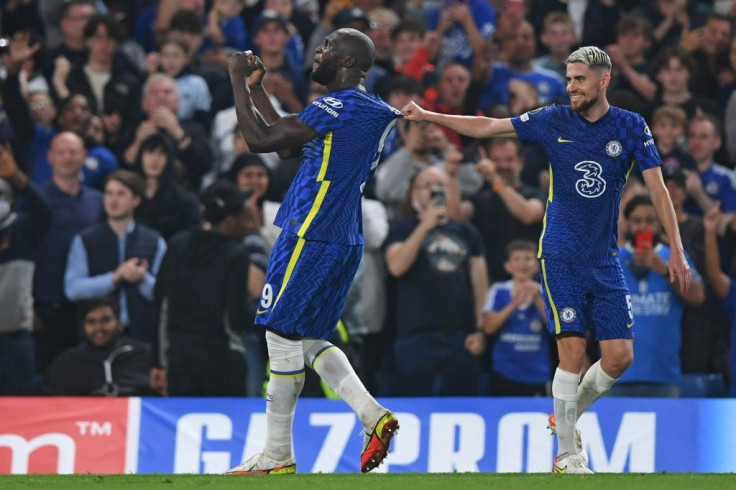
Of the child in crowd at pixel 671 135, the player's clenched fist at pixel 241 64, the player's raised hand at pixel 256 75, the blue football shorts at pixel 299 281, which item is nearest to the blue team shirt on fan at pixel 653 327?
the child in crowd at pixel 671 135

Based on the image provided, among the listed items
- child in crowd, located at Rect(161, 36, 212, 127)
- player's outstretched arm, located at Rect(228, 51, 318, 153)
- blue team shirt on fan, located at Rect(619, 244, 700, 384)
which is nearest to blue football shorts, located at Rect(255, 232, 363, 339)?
player's outstretched arm, located at Rect(228, 51, 318, 153)

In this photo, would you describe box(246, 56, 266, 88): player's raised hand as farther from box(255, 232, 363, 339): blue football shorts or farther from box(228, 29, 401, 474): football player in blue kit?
box(255, 232, 363, 339): blue football shorts

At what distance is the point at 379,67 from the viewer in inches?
568

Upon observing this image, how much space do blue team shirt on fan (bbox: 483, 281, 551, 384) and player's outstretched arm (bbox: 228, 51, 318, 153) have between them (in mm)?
4213

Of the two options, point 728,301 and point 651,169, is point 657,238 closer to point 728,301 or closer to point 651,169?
point 728,301

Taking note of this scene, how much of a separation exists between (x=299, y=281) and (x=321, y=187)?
0.52 metres

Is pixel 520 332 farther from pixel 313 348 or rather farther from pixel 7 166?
pixel 7 166

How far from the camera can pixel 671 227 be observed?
757cm

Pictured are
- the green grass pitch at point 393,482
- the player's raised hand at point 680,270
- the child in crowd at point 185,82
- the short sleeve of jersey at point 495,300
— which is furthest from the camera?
the child in crowd at point 185,82

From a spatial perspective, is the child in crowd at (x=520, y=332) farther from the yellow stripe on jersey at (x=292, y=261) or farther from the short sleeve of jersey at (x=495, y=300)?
the yellow stripe on jersey at (x=292, y=261)

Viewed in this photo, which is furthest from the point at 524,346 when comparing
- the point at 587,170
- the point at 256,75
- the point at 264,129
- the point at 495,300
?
the point at 264,129

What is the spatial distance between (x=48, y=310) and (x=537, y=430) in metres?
4.37

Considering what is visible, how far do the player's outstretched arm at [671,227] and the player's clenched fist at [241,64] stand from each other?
89.7 inches

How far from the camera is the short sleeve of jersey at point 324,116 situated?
741cm
